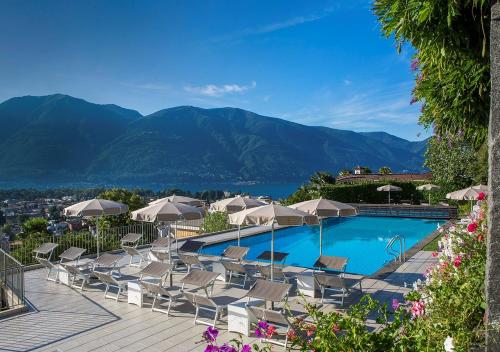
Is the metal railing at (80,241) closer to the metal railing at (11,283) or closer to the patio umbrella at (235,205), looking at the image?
the patio umbrella at (235,205)

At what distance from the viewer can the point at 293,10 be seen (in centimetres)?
2619

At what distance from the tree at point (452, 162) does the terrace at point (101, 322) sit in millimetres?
14975

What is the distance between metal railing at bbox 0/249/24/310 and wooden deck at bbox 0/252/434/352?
1.10 ft

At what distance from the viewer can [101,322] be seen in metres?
7.09

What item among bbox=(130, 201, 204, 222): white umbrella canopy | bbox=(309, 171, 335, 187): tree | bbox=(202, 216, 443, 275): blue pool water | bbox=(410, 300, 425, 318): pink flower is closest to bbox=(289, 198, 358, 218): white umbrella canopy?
bbox=(130, 201, 204, 222): white umbrella canopy

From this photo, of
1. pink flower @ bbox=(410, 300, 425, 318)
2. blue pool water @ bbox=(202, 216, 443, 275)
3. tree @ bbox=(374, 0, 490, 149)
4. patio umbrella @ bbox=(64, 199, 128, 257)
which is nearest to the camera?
tree @ bbox=(374, 0, 490, 149)

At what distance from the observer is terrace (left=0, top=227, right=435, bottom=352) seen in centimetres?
612

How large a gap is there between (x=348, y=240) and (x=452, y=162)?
886 cm

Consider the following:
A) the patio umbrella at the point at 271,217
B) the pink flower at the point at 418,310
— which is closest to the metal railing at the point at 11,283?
the patio umbrella at the point at 271,217

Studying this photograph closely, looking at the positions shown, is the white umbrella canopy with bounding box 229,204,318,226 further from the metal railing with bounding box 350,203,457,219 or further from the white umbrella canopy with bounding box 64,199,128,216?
the metal railing with bounding box 350,203,457,219

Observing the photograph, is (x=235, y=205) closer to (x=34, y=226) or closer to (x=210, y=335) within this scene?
(x=34, y=226)

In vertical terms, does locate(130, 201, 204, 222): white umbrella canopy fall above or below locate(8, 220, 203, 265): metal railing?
above

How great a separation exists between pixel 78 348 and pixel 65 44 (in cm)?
6087

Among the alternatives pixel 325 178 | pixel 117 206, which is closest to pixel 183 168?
pixel 325 178
